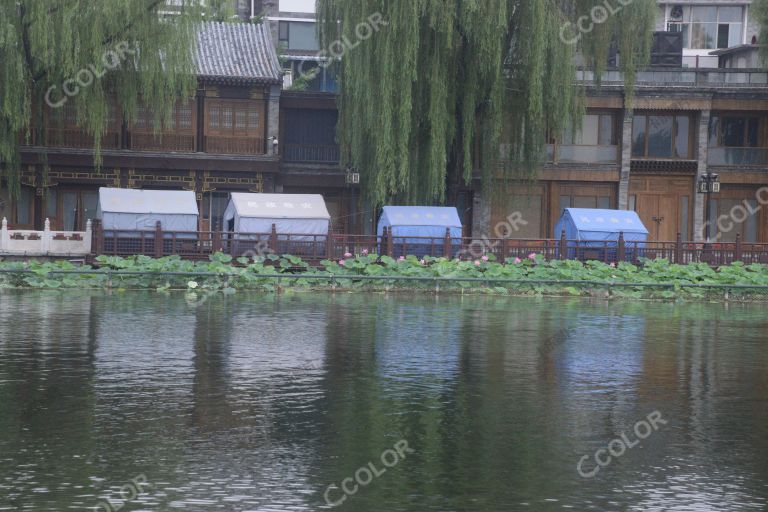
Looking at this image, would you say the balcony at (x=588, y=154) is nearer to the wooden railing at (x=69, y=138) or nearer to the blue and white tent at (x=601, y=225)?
the blue and white tent at (x=601, y=225)

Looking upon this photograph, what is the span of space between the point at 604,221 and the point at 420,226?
599 centimetres

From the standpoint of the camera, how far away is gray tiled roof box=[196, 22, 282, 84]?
42.9 m

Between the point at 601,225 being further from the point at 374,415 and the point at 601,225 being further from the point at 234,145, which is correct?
the point at 374,415

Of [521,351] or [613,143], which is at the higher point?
[613,143]

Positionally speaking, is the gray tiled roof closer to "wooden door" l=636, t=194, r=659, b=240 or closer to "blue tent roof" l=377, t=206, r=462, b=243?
"blue tent roof" l=377, t=206, r=462, b=243

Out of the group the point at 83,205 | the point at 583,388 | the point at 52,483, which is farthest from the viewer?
the point at 83,205

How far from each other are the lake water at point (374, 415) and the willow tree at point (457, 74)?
13718mm

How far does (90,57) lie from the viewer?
35094 mm

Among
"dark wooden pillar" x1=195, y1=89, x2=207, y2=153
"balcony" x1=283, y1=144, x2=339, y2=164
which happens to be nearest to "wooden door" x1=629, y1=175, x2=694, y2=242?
"balcony" x1=283, y1=144, x2=339, y2=164

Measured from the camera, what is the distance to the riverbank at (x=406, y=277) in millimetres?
29859

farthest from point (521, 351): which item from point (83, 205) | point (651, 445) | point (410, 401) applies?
point (83, 205)

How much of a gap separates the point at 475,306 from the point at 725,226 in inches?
826

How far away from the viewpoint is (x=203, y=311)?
2458 centimetres

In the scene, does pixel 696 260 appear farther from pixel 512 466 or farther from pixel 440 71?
pixel 512 466
